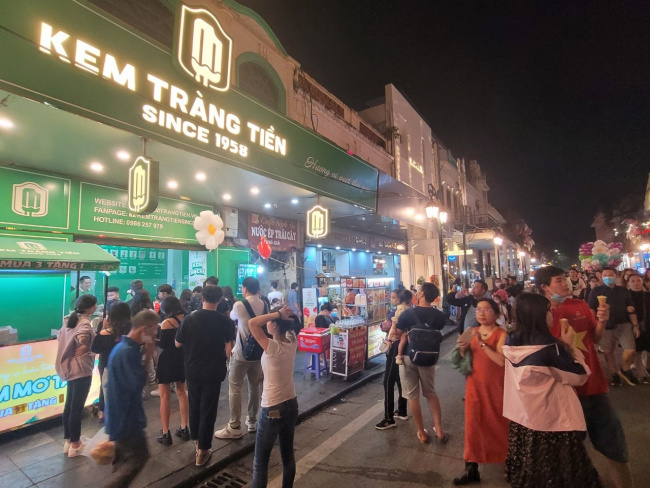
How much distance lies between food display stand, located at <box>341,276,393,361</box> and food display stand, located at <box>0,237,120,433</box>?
17.4 ft

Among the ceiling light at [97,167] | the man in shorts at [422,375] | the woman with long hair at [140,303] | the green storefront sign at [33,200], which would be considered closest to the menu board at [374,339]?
the man in shorts at [422,375]

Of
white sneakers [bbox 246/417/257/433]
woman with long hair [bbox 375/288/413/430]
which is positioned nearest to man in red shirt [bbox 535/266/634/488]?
woman with long hair [bbox 375/288/413/430]

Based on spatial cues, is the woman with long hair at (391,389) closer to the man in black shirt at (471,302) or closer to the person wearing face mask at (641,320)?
the man in black shirt at (471,302)

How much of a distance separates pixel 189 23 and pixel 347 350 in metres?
6.36

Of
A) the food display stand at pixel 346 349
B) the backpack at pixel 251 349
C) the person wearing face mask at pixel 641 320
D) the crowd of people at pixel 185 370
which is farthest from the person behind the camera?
the food display stand at pixel 346 349

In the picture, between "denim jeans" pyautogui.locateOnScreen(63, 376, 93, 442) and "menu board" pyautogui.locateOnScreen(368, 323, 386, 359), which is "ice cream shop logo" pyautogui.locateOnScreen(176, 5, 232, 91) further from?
"menu board" pyautogui.locateOnScreen(368, 323, 386, 359)

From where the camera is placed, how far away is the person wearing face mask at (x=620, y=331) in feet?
19.8

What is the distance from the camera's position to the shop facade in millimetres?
4449

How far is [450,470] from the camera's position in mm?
3670

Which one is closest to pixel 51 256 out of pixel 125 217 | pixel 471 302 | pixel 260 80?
pixel 125 217

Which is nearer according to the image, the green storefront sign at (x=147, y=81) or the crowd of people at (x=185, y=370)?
the crowd of people at (x=185, y=370)

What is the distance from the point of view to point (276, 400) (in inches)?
117

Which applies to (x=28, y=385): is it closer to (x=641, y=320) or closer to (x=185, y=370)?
(x=185, y=370)

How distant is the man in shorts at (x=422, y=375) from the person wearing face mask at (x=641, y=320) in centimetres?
443
